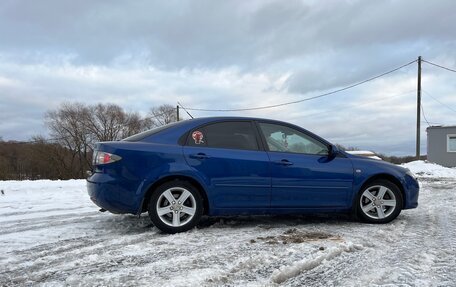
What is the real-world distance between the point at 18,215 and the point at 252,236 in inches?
167

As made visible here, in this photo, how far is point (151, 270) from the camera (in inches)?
145

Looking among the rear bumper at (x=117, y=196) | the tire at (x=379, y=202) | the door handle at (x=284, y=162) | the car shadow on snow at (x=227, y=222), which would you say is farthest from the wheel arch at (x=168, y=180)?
the tire at (x=379, y=202)

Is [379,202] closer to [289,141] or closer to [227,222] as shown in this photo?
[289,141]

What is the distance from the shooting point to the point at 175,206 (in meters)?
5.20

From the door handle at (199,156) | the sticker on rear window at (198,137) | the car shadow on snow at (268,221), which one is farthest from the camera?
the car shadow on snow at (268,221)

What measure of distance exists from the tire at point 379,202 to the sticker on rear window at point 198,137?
2.28 m

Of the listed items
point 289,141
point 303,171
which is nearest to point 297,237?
point 303,171

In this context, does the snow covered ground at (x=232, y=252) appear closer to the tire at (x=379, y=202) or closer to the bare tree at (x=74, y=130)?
the tire at (x=379, y=202)

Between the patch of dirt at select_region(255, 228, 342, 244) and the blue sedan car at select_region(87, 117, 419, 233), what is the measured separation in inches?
21.9

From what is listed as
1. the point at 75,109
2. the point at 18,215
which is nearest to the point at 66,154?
the point at 75,109

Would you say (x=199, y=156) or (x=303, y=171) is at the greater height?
(x=199, y=156)

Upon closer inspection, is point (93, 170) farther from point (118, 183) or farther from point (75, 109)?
point (75, 109)

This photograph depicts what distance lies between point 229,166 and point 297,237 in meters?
Answer: 1.20

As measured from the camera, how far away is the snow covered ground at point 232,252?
11.5 ft
